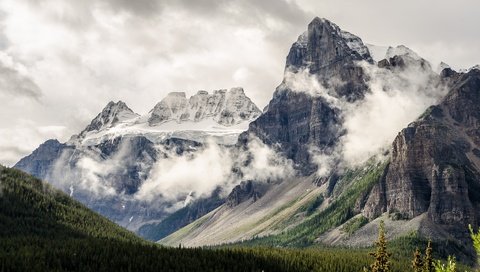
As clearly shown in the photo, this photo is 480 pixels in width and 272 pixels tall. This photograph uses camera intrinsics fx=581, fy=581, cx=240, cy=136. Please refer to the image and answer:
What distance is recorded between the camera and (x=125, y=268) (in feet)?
615

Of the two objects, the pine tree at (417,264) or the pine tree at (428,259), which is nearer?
the pine tree at (417,264)

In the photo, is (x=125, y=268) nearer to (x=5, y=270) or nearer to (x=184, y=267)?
(x=184, y=267)

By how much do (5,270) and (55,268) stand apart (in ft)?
46.5

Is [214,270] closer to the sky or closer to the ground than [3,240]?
closer to the ground

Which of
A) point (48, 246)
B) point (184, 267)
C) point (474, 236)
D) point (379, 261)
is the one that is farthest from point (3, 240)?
point (474, 236)

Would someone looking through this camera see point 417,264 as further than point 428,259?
No

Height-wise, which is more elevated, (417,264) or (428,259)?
(428,259)

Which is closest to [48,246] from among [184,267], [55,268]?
[55,268]

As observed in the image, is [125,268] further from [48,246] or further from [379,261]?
[379,261]

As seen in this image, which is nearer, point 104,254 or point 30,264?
point 30,264

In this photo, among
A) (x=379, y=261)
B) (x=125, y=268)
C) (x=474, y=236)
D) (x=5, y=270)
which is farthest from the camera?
(x=125, y=268)

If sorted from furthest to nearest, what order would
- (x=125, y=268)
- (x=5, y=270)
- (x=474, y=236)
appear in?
1. (x=125, y=268)
2. (x=5, y=270)
3. (x=474, y=236)

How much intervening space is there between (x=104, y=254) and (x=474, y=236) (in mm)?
170688

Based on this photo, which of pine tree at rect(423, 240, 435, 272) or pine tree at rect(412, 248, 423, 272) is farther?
pine tree at rect(423, 240, 435, 272)
